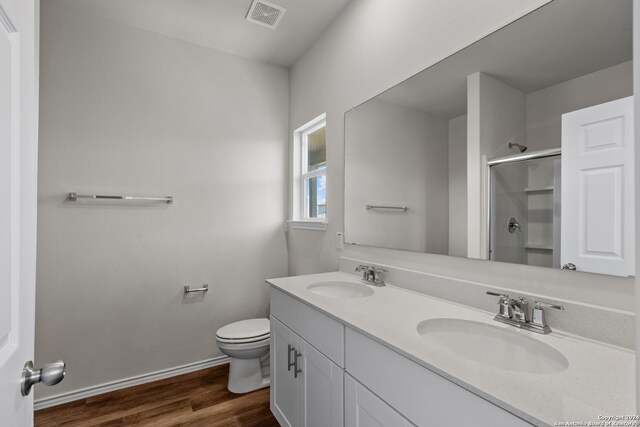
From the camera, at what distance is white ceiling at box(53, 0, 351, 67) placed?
1.96 meters

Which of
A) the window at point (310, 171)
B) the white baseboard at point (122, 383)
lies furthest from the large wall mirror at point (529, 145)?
the white baseboard at point (122, 383)

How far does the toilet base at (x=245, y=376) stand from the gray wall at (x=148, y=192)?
1.50ft

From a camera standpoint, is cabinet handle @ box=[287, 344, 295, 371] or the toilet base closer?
cabinet handle @ box=[287, 344, 295, 371]

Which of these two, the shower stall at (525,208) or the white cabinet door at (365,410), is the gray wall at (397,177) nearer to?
the shower stall at (525,208)

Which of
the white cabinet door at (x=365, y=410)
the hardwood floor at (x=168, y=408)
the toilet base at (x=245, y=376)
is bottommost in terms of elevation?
the hardwood floor at (x=168, y=408)

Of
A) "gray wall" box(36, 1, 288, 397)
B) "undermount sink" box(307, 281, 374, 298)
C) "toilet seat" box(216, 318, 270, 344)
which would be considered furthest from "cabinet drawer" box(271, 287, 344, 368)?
"gray wall" box(36, 1, 288, 397)

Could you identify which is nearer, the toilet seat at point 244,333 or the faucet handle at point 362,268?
the faucet handle at point 362,268

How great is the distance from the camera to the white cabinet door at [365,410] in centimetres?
88

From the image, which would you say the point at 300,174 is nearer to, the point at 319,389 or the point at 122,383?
the point at 319,389

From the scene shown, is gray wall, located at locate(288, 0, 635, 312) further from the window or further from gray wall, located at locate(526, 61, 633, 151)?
gray wall, located at locate(526, 61, 633, 151)

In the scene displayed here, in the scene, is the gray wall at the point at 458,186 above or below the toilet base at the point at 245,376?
above

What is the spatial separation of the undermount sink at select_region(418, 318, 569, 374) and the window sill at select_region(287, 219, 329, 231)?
A: 1243mm

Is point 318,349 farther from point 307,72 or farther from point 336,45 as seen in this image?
point 307,72

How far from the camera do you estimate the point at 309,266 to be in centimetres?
243
